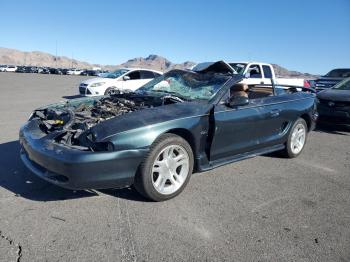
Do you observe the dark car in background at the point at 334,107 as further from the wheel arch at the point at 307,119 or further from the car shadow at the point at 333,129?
the wheel arch at the point at 307,119

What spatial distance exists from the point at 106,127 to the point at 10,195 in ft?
4.46

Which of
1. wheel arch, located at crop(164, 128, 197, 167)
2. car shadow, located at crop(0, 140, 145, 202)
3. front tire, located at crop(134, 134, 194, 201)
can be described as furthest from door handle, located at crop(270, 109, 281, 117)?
car shadow, located at crop(0, 140, 145, 202)

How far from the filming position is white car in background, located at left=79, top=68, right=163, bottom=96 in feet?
51.5

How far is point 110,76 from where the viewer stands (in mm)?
16781

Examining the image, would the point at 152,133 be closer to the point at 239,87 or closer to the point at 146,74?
the point at 239,87

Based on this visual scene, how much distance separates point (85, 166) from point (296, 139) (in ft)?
13.7

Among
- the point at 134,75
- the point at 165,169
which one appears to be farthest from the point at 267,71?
the point at 165,169

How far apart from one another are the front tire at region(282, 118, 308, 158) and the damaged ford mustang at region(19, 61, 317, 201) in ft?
0.08

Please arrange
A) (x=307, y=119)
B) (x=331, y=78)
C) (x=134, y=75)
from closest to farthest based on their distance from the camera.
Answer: (x=307, y=119)
(x=331, y=78)
(x=134, y=75)

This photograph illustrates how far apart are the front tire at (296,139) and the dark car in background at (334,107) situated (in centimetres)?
317

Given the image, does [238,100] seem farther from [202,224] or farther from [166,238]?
[166,238]

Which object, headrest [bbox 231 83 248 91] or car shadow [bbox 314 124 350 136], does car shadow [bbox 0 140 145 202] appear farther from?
car shadow [bbox 314 124 350 136]

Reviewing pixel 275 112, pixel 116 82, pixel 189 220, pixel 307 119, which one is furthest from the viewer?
pixel 116 82

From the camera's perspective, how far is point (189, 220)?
376 centimetres
